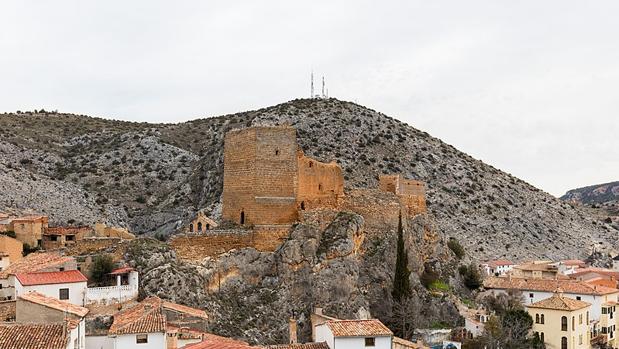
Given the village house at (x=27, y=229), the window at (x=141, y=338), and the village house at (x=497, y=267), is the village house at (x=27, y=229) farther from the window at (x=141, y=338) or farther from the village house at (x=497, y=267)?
the village house at (x=497, y=267)

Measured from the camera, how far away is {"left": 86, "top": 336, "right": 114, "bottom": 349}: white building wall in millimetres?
25839

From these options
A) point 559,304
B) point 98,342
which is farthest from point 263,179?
point 559,304

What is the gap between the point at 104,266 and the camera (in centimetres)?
3397

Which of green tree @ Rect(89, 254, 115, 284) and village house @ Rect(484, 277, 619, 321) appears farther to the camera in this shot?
village house @ Rect(484, 277, 619, 321)

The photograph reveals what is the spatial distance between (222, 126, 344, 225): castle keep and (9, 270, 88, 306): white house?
31.0ft

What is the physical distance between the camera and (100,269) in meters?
33.7

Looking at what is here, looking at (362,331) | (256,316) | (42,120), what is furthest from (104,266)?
(42,120)

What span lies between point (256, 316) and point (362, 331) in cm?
994

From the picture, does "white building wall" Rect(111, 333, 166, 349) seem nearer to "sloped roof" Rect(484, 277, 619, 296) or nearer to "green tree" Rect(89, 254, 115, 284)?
"green tree" Rect(89, 254, 115, 284)

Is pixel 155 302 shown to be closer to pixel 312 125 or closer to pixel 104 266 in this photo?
pixel 104 266

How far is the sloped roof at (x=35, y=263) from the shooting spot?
3281 centimetres

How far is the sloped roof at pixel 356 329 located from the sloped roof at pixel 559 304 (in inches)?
788

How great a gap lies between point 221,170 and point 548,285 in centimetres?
3614

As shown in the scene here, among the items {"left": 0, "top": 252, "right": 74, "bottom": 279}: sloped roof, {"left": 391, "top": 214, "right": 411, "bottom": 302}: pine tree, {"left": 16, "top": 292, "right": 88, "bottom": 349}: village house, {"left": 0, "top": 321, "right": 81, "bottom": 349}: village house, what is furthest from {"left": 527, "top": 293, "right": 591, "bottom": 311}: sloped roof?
{"left": 0, "top": 321, "right": 81, "bottom": 349}: village house
